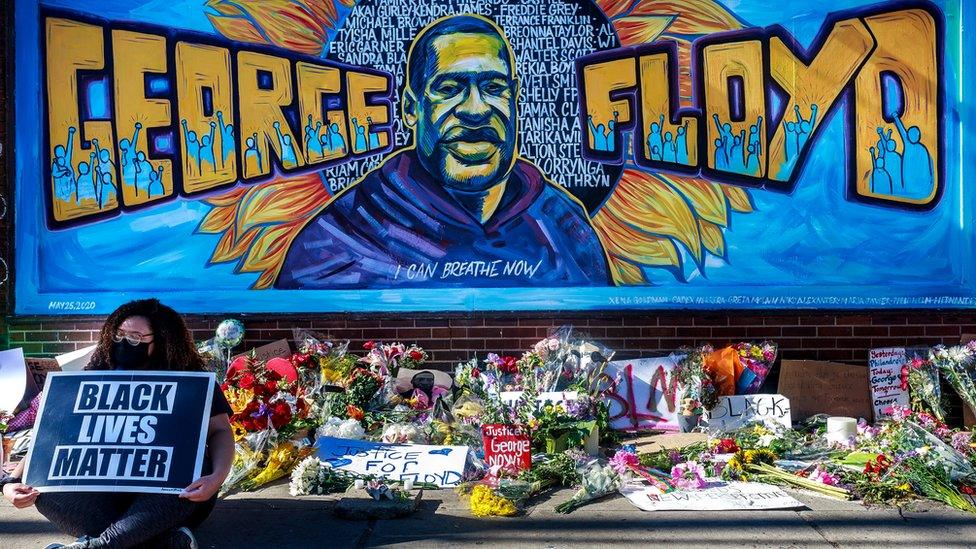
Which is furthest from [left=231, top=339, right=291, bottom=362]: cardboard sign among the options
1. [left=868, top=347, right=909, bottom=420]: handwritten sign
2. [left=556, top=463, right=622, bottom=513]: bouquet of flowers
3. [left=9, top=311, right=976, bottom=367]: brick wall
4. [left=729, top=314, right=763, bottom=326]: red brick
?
[left=868, top=347, right=909, bottom=420]: handwritten sign

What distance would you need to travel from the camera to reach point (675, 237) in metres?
7.84

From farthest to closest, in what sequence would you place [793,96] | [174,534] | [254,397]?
[793,96] < [254,397] < [174,534]

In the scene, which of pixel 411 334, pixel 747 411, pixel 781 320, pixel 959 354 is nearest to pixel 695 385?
pixel 747 411

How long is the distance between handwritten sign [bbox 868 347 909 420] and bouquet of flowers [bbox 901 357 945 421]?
14 centimetres

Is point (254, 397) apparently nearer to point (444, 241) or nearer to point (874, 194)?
point (444, 241)

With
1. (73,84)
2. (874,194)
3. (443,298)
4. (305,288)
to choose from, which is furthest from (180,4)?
(874,194)

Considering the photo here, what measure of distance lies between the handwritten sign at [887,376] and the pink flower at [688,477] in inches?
97.3

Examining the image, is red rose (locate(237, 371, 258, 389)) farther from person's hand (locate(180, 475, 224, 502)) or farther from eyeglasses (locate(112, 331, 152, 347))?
person's hand (locate(180, 475, 224, 502))

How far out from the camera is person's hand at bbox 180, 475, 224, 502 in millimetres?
4285

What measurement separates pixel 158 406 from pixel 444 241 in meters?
3.69

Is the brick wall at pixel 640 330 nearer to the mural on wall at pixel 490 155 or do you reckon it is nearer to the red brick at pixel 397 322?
the red brick at pixel 397 322

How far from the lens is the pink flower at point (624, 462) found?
593 cm

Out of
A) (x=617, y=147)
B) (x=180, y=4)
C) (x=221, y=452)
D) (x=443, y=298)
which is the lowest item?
(x=221, y=452)

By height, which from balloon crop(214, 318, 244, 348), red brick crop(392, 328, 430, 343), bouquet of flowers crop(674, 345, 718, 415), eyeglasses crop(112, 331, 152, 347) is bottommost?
bouquet of flowers crop(674, 345, 718, 415)
